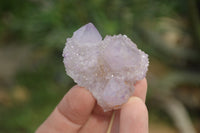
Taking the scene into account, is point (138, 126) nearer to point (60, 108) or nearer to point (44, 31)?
point (60, 108)

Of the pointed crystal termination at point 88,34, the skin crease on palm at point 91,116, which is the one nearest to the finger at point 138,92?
the skin crease on palm at point 91,116

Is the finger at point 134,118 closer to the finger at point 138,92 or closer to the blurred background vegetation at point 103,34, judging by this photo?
the finger at point 138,92

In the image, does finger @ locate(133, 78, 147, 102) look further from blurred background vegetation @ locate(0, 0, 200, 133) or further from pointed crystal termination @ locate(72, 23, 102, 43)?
blurred background vegetation @ locate(0, 0, 200, 133)

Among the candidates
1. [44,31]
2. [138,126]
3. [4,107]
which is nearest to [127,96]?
[138,126]

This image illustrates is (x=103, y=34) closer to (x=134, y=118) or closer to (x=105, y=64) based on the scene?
(x=105, y=64)

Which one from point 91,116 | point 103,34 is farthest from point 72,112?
point 103,34

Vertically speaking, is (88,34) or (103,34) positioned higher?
(88,34)
